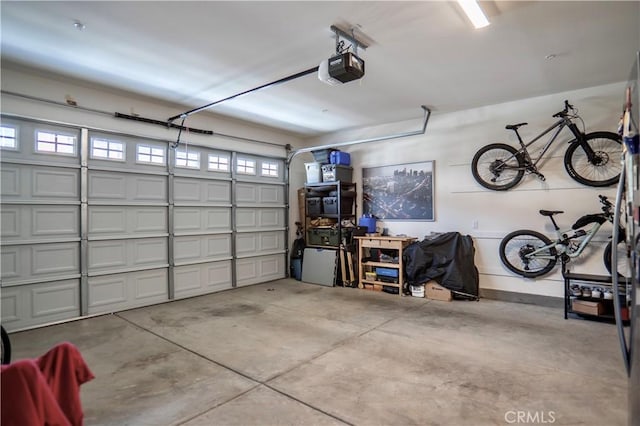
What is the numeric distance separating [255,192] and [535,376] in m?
5.01

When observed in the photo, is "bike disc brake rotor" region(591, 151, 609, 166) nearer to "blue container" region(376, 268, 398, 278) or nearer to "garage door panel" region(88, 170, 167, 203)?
"blue container" region(376, 268, 398, 278)

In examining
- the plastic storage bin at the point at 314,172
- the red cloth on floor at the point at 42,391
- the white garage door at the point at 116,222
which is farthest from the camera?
the plastic storage bin at the point at 314,172

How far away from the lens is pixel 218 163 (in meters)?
5.77

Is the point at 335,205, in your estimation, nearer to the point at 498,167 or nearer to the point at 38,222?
the point at 498,167

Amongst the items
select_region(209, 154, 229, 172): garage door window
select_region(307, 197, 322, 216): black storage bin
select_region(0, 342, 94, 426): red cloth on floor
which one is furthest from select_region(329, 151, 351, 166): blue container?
select_region(0, 342, 94, 426): red cloth on floor

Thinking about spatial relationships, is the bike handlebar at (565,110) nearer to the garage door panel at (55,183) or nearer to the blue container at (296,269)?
the blue container at (296,269)

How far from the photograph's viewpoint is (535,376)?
2648 mm

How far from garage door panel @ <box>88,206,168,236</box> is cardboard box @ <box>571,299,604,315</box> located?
561cm

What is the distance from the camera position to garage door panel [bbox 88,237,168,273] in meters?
4.38

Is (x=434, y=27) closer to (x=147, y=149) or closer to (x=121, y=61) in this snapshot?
(x=121, y=61)

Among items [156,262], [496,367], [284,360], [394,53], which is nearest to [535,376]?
[496,367]

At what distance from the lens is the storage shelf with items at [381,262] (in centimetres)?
546

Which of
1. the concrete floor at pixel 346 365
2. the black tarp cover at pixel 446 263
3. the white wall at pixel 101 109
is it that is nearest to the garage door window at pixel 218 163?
the white wall at pixel 101 109

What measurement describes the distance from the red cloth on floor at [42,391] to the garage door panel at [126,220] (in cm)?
352
